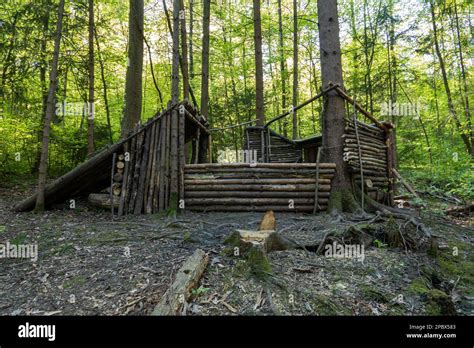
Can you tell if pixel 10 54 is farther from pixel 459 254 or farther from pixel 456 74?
pixel 456 74

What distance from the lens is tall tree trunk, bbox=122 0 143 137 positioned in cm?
845

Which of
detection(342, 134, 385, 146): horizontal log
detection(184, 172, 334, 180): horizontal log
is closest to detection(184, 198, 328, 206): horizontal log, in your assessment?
detection(184, 172, 334, 180): horizontal log

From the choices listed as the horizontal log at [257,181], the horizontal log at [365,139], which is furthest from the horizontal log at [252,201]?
the horizontal log at [365,139]

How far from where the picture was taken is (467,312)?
275 cm

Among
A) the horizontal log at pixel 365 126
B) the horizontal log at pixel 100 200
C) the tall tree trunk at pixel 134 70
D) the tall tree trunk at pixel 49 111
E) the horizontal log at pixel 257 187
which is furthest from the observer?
the tall tree trunk at pixel 134 70

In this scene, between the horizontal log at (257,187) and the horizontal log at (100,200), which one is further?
the horizontal log at (100,200)

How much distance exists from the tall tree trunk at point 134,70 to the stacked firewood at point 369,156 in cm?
604

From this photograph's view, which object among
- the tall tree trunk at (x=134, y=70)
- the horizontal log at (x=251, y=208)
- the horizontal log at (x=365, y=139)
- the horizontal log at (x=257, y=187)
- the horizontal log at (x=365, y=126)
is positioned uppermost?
the tall tree trunk at (x=134, y=70)

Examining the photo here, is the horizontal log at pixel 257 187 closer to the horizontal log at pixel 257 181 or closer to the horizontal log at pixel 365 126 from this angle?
the horizontal log at pixel 257 181

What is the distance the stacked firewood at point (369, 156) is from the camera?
6.36 m

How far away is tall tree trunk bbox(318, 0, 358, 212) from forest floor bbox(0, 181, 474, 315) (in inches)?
56.8
